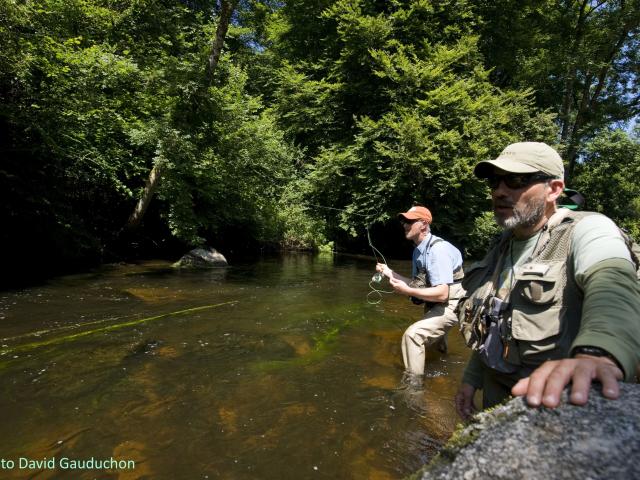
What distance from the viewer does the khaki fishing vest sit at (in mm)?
1974

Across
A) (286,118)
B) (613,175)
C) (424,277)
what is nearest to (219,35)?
(424,277)

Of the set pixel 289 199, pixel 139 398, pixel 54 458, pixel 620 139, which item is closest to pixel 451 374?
pixel 139 398

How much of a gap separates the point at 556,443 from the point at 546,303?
1.04 metres

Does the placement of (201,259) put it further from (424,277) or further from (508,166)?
(508,166)

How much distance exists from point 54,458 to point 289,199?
19.8 m

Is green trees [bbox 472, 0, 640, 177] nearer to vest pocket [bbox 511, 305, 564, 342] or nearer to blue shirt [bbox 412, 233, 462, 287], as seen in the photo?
blue shirt [bbox 412, 233, 462, 287]

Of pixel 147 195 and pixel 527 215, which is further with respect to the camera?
pixel 147 195

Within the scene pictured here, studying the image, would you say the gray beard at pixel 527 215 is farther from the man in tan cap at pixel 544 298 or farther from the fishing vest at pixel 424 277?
the fishing vest at pixel 424 277

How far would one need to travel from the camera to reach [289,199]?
2269 cm

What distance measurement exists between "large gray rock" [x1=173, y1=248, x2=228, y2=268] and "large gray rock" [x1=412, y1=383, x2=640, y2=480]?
1427 cm

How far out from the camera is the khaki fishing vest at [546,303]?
197cm

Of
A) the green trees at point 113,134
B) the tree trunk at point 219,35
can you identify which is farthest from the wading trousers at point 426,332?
the tree trunk at point 219,35

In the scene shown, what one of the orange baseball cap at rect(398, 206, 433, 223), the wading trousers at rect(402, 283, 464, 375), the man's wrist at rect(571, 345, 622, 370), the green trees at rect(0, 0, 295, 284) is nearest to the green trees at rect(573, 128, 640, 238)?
the green trees at rect(0, 0, 295, 284)

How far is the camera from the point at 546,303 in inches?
80.2
